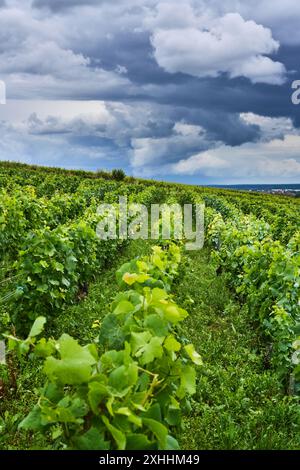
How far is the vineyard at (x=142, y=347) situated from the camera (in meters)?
2.30

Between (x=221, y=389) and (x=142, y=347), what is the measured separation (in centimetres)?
342

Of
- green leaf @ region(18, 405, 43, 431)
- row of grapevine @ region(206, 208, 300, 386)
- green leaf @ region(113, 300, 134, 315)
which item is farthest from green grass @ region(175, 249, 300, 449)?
green leaf @ region(18, 405, 43, 431)

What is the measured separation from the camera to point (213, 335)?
7523mm

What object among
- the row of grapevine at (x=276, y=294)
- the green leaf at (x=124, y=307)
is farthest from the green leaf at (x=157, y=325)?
the row of grapevine at (x=276, y=294)

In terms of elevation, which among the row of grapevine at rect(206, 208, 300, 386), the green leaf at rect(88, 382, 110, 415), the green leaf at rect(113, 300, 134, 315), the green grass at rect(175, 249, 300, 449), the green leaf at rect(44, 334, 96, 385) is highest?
the green leaf at rect(113, 300, 134, 315)

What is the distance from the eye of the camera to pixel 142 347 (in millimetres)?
2580

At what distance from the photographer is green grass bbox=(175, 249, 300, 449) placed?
15.1 ft

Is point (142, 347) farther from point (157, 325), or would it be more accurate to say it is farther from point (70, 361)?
point (70, 361)

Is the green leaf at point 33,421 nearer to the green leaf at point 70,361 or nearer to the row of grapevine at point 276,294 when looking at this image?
the green leaf at point 70,361

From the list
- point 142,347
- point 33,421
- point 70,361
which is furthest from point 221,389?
point 70,361
